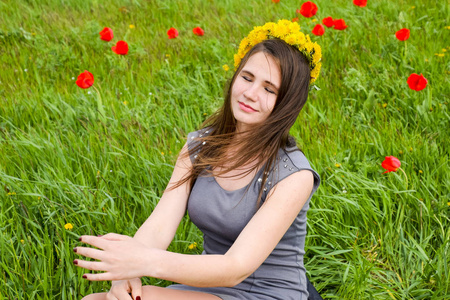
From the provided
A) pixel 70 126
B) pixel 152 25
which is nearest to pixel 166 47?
pixel 152 25

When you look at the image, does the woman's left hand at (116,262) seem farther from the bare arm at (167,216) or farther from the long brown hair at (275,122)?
the long brown hair at (275,122)

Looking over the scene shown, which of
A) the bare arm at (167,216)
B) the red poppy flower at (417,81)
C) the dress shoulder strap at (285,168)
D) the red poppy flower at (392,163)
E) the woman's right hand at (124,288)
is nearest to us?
the woman's right hand at (124,288)

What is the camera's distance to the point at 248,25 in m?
4.84

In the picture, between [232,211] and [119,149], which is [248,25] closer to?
[119,149]

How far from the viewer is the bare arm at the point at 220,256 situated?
5.52ft

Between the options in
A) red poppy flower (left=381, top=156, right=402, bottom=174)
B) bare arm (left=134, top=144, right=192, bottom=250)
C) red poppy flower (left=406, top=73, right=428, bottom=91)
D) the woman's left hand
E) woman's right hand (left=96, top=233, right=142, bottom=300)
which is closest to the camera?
A: the woman's left hand

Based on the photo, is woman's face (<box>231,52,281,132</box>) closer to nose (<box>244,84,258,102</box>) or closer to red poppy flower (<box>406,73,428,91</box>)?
nose (<box>244,84,258,102</box>)

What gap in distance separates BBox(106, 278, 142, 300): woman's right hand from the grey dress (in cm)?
28

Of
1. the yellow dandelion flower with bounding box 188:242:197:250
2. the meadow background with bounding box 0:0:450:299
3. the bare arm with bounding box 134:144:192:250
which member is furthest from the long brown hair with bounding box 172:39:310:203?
the meadow background with bounding box 0:0:450:299

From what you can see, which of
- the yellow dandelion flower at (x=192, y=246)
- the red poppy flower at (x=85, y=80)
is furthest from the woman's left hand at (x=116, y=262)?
the red poppy flower at (x=85, y=80)

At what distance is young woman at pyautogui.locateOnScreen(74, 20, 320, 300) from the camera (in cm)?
183

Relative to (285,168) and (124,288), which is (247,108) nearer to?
(285,168)

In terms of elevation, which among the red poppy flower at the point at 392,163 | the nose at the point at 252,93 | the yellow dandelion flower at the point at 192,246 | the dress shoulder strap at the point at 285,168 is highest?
the nose at the point at 252,93

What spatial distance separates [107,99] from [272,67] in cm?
187
